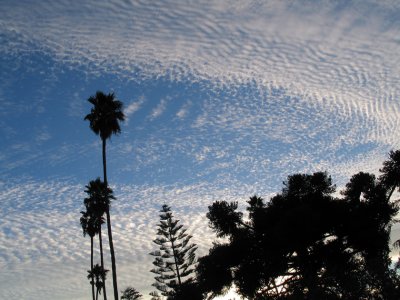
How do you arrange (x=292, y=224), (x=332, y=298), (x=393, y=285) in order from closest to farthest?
(x=393, y=285)
(x=332, y=298)
(x=292, y=224)

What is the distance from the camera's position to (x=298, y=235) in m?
32.8

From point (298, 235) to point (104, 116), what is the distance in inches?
692

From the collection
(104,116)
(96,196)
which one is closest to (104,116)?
(104,116)

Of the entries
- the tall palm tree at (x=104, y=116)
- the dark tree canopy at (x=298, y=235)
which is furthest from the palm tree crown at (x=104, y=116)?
the dark tree canopy at (x=298, y=235)

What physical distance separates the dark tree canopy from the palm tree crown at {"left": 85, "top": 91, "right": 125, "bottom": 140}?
10484mm

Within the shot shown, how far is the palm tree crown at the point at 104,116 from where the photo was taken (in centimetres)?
3528

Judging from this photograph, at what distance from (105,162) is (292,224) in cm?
1510

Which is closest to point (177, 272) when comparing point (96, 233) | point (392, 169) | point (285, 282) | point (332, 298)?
point (96, 233)

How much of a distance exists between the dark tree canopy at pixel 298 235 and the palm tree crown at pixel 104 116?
10.5 metres

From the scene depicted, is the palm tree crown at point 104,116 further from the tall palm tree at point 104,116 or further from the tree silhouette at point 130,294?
the tree silhouette at point 130,294

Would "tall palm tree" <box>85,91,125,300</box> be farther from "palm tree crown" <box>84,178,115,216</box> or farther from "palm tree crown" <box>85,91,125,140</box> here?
"palm tree crown" <box>84,178,115,216</box>

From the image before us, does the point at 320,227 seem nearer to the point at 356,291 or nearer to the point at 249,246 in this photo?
the point at 249,246

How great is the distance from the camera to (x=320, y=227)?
Result: 33688 millimetres

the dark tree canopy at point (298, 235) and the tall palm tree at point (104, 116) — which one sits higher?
the tall palm tree at point (104, 116)
